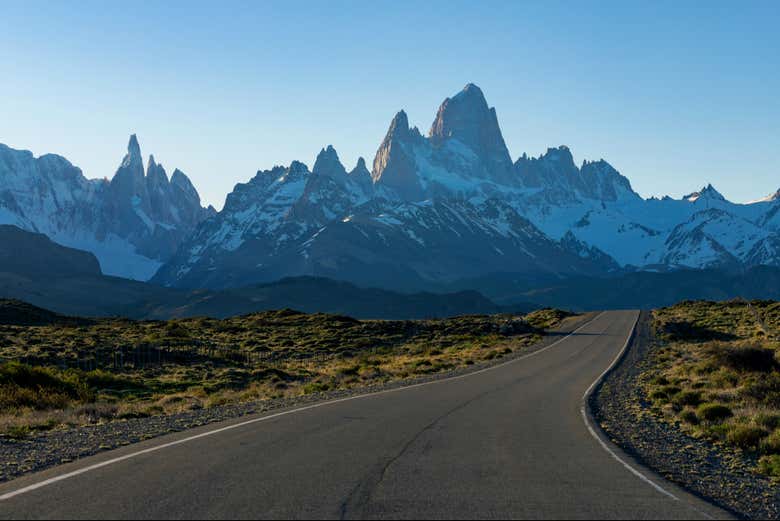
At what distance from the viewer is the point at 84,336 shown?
6394cm

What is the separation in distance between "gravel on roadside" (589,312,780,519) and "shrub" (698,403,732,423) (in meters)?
1.16

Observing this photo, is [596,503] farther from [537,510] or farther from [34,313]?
[34,313]

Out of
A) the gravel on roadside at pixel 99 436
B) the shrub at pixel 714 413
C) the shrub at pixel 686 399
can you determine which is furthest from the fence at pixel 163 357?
the shrub at pixel 714 413

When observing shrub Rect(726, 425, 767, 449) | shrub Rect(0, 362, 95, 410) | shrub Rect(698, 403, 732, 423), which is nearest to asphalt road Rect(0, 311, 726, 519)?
shrub Rect(726, 425, 767, 449)

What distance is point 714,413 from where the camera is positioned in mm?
20062

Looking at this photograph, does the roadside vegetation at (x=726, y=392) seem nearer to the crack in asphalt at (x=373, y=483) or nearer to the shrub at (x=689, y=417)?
the shrub at (x=689, y=417)

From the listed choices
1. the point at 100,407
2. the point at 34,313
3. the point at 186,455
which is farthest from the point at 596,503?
the point at 34,313

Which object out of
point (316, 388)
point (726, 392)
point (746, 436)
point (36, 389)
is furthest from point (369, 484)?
point (36, 389)

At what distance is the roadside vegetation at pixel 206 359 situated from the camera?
2525 centimetres

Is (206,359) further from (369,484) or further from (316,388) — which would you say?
(369,484)

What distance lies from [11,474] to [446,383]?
65.3 ft

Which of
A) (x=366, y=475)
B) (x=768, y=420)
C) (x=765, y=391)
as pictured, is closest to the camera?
(x=366, y=475)

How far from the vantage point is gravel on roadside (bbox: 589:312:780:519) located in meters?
11.4

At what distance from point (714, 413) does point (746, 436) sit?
358 centimetres
